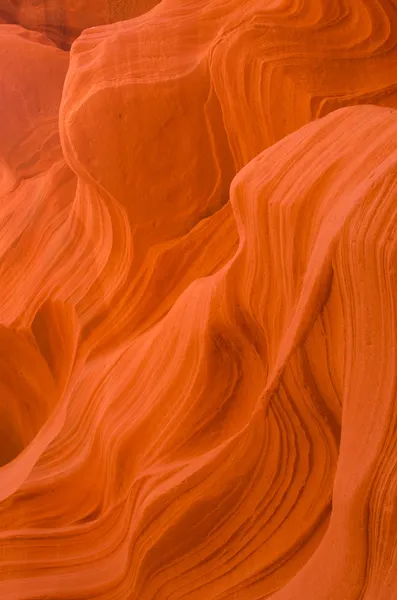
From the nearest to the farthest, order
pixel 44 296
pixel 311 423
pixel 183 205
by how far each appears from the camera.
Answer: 1. pixel 311 423
2. pixel 183 205
3. pixel 44 296

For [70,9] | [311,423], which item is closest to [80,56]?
[70,9]

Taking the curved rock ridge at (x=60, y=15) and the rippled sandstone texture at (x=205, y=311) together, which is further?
the curved rock ridge at (x=60, y=15)

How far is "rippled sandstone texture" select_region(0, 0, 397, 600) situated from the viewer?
2.92ft

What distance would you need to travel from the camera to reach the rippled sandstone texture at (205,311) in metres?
0.89

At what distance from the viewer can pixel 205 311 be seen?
1123 mm

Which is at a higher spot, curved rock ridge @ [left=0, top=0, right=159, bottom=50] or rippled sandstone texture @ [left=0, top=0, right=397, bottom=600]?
curved rock ridge @ [left=0, top=0, right=159, bottom=50]

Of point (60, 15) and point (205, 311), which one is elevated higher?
point (60, 15)

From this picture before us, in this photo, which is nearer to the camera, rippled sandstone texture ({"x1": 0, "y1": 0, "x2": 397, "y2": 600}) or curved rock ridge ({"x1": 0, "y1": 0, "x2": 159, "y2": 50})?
A: rippled sandstone texture ({"x1": 0, "y1": 0, "x2": 397, "y2": 600})

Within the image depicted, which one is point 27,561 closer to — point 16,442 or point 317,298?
point 16,442

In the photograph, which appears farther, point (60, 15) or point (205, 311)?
point (60, 15)

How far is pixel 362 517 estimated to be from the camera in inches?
33.4

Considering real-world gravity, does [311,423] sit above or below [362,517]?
above

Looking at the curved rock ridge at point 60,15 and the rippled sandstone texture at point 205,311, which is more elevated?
the curved rock ridge at point 60,15

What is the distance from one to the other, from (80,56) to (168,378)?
81cm
